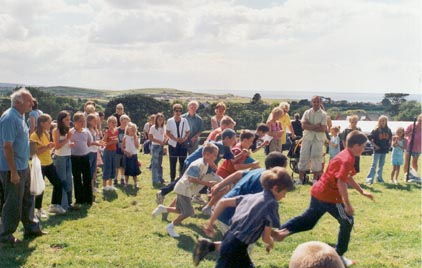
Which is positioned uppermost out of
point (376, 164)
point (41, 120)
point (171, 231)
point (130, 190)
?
point (41, 120)

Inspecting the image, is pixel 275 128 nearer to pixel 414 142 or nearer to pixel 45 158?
pixel 414 142

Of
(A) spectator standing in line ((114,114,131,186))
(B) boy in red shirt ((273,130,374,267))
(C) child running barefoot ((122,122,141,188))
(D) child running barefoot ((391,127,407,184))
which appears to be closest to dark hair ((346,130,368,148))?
(B) boy in red shirt ((273,130,374,267))

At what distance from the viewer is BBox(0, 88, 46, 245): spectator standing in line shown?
5863 mm

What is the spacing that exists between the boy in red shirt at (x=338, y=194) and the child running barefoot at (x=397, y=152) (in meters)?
7.26

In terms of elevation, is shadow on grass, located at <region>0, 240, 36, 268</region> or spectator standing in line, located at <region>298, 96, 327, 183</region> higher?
spectator standing in line, located at <region>298, 96, 327, 183</region>

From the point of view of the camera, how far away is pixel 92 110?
10672mm

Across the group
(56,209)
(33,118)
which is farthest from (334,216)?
(33,118)

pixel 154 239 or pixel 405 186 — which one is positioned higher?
pixel 154 239

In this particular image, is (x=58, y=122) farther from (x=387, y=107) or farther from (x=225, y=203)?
(x=387, y=107)

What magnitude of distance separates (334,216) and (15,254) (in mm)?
4193

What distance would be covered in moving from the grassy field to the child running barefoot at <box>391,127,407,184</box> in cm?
283

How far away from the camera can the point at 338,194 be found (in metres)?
5.64

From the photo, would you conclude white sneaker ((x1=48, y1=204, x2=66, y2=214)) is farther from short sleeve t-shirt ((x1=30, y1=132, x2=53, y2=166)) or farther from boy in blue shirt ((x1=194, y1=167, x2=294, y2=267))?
boy in blue shirt ((x1=194, y1=167, x2=294, y2=267))

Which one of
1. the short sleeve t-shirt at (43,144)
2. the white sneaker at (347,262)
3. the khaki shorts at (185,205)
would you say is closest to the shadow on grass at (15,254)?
the short sleeve t-shirt at (43,144)
